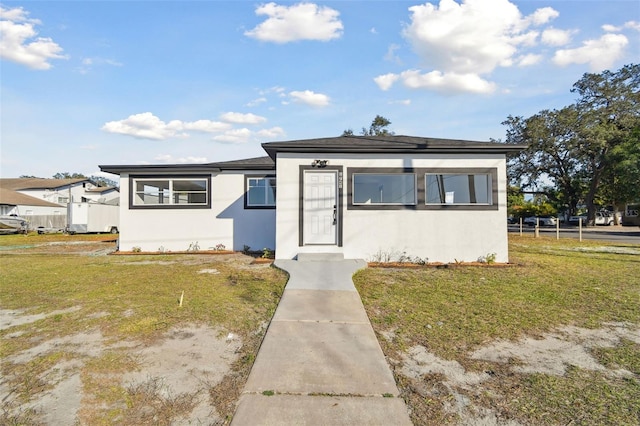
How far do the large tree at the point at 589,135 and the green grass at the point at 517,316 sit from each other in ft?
75.6

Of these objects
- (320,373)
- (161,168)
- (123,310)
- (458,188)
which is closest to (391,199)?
(458,188)

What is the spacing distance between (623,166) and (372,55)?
22640mm

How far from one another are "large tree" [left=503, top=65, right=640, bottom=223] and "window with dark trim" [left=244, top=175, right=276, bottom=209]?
2385cm

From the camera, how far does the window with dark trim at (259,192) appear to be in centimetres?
1073

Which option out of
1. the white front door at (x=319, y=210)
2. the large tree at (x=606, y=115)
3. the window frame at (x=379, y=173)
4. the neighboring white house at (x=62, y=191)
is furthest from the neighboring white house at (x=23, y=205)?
the large tree at (x=606, y=115)

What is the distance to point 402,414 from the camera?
7.31 ft

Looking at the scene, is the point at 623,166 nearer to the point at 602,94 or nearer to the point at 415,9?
the point at 602,94

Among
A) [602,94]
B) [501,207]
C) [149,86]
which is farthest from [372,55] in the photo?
[602,94]

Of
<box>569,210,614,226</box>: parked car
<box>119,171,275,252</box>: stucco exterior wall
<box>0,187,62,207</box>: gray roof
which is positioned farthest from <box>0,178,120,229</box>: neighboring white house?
<box>569,210,614,226</box>: parked car

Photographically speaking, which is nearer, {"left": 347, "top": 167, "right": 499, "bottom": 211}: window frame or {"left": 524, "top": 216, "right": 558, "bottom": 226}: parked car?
{"left": 347, "top": 167, "right": 499, "bottom": 211}: window frame

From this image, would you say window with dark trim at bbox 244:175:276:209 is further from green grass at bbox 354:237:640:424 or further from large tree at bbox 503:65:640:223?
large tree at bbox 503:65:640:223

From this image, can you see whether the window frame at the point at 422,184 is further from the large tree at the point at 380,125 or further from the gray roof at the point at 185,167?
the large tree at the point at 380,125

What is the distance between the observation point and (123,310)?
4.43 m

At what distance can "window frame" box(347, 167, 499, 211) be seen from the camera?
8.15 m
